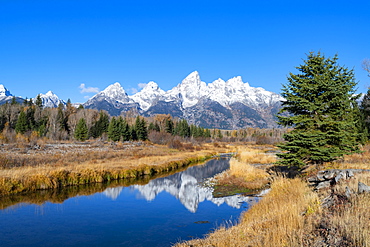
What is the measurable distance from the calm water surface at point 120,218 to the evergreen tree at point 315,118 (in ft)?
16.3

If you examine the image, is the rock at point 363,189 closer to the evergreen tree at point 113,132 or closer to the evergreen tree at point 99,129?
the evergreen tree at point 113,132

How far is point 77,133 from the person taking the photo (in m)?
77.0

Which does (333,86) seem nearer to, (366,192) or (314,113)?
(314,113)

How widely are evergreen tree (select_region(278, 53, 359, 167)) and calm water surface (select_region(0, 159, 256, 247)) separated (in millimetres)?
4964

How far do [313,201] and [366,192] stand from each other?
66.1 inches

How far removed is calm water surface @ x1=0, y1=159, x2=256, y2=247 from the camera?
10773 millimetres

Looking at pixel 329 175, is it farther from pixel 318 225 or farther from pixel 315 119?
pixel 315 119

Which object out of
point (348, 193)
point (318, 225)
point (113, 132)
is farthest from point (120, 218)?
point (113, 132)

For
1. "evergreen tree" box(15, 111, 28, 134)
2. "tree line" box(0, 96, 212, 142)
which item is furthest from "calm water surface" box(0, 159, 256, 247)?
"evergreen tree" box(15, 111, 28, 134)

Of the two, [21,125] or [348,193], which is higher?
[21,125]

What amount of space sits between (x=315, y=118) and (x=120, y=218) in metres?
14.0

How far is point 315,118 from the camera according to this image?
17.8 metres

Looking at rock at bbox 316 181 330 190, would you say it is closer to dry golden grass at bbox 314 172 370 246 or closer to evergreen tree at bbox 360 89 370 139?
dry golden grass at bbox 314 172 370 246

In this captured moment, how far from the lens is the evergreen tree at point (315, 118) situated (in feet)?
55.0
